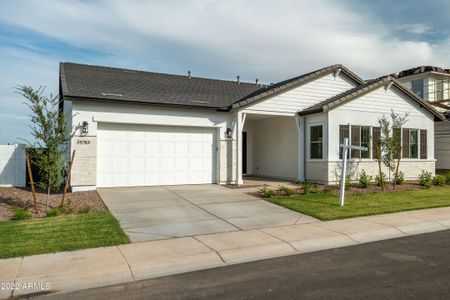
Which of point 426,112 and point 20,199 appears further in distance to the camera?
point 426,112

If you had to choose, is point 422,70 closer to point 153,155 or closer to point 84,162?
point 153,155

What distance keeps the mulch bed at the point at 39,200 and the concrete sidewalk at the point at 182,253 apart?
392 cm

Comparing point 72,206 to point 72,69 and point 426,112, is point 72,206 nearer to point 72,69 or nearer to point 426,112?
point 72,69

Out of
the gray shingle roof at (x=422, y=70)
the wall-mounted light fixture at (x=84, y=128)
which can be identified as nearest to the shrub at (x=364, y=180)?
the wall-mounted light fixture at (x=84, y=128)

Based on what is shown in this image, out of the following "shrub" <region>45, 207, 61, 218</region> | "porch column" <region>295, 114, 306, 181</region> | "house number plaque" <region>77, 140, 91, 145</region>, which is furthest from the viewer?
"porch column" <region>295, 114, 306, 181</region>

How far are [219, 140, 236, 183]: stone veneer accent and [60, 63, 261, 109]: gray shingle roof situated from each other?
1.71 metres

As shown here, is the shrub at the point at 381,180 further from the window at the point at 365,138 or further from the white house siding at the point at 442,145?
the white house siding at the point at 442,145

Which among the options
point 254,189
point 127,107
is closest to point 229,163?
point 254,189

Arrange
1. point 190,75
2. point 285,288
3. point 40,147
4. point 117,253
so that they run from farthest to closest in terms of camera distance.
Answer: point 190,75, point 40,147, point 117,253, point 285,288

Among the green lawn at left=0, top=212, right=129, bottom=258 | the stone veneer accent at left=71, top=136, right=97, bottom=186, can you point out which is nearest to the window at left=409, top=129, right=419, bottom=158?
the stone veneer accent at left=71, top=136, right=97, bottom=186

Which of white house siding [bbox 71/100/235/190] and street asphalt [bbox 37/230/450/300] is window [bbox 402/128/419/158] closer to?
white house siding [bbox 71/100/235/190]

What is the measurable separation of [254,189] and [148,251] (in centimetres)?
812

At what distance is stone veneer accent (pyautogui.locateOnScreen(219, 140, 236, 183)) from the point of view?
1567 cm

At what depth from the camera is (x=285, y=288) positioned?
4.78m
